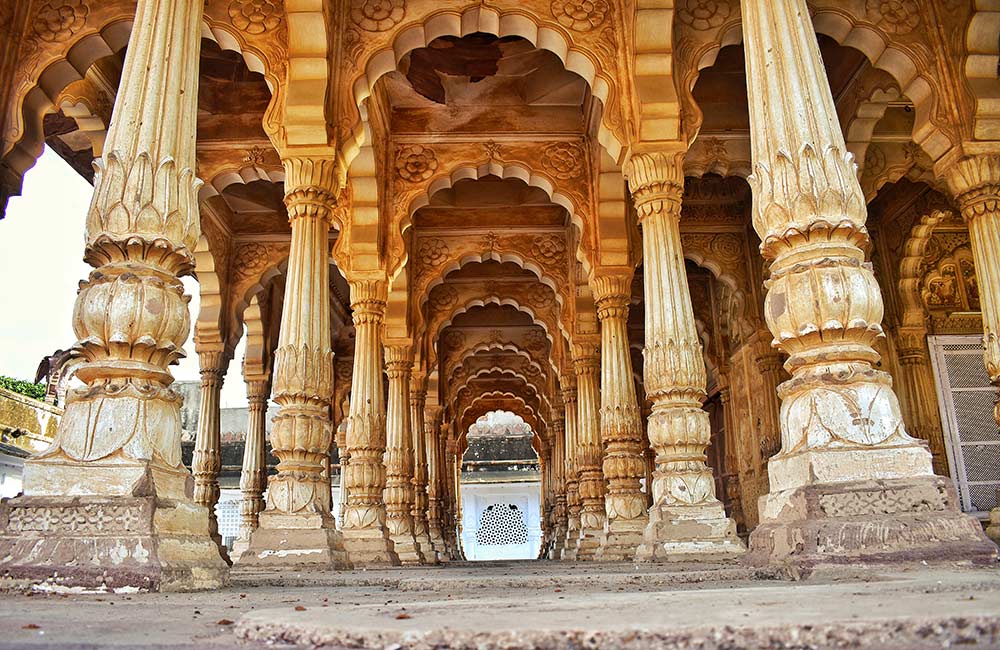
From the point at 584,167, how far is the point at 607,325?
2.35m

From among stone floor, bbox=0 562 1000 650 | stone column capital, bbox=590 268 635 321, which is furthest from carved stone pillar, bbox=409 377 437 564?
stone floor, bbox=0 562 1000 650

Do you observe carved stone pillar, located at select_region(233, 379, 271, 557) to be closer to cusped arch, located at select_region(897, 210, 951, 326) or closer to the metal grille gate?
cusped arch, located at select_region(897, 210, 951, 326)

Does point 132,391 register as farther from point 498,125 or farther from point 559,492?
point 559,492

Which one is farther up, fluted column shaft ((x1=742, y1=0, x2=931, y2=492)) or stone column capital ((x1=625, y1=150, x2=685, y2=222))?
stone column capital ((x1=625, y1=150, x2=685, y2=222))

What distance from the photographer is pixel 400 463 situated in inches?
519

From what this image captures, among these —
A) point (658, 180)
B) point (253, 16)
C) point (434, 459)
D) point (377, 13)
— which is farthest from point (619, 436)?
point (434, 459)

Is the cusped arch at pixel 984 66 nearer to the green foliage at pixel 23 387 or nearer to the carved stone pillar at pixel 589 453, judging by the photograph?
the carved stone pillar at pixel 589 453

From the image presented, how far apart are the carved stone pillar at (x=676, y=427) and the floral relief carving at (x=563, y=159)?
155 inches

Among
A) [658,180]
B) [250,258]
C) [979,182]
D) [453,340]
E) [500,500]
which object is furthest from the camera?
[500,500]

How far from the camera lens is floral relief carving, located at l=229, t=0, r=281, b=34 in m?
8.41

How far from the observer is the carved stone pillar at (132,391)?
367 cm

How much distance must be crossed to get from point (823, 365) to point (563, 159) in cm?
840

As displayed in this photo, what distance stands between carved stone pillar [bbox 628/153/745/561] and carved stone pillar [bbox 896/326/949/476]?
21.3ft

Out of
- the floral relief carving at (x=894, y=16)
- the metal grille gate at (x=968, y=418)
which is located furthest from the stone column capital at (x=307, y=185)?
the metal grille gate at (x=968, y=418)
